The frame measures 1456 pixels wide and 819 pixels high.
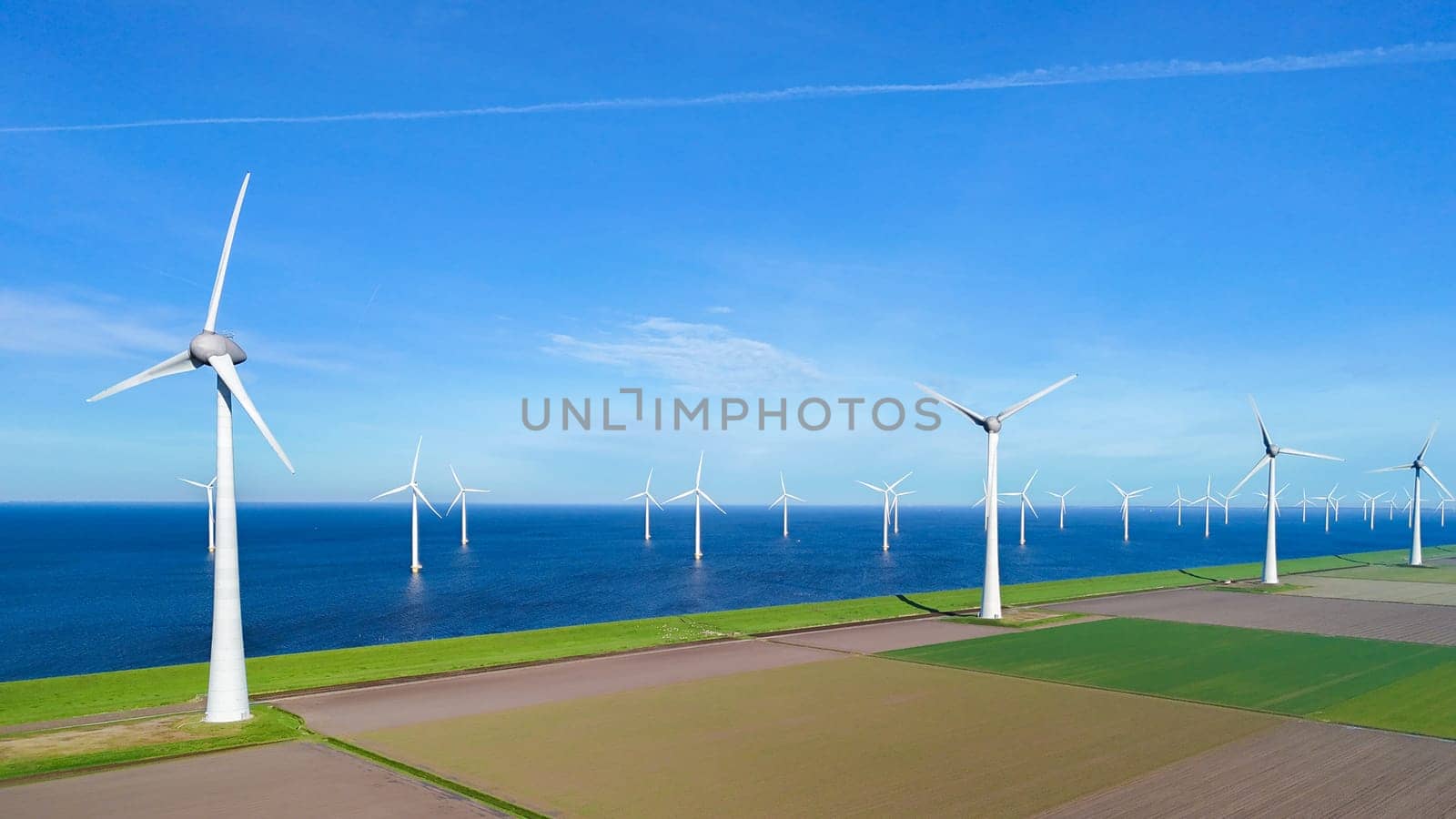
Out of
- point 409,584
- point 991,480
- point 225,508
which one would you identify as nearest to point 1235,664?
point 991,480

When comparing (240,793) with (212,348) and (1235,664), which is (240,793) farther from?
(1235,664)

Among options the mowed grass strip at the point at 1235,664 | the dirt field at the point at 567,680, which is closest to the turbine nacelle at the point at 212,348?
the dirt field at the point at 567,680

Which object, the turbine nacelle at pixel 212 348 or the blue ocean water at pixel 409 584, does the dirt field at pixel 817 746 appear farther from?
the blue ocean water at pixel 409 584

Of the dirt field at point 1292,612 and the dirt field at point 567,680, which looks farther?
the dirt field at point 1292,612

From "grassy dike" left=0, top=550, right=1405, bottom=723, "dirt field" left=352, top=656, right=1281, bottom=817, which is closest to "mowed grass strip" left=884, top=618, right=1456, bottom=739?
"dirt field" left=352, top=656, right=1281, bottom=817

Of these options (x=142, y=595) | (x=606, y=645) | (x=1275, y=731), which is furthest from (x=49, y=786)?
(x=142, y=595)

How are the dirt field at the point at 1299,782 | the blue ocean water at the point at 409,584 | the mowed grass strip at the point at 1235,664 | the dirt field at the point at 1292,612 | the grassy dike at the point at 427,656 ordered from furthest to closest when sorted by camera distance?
the blue ocean water at the point at 409,584, the dirt field at the point at 1292,612, the grassy dike at the point at 427,656, the mowed grass strip at the point at 1235,664, the dirt field at the point at 1299,782

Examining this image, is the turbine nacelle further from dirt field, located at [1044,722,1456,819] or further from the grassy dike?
dirt field, located at [1044,722,1456,819]
